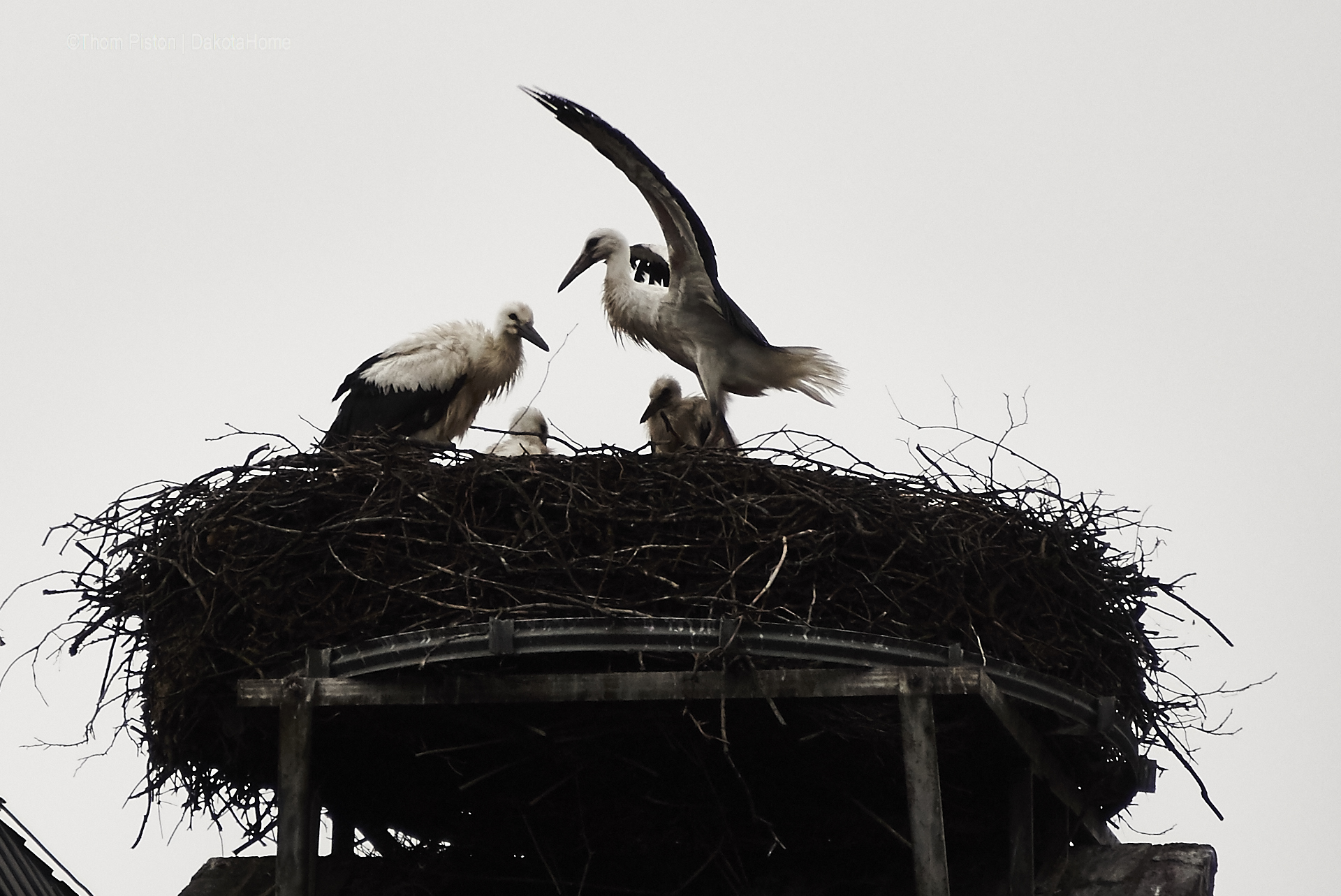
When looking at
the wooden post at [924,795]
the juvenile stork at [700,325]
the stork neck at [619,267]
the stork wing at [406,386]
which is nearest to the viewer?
the wooden post at [924,795]

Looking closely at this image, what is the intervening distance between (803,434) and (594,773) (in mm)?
1306

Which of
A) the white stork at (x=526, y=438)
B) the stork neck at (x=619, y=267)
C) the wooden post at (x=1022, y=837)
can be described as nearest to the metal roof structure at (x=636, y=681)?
the wooden post at (x=1022, y=837)

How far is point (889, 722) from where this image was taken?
590 centimetres

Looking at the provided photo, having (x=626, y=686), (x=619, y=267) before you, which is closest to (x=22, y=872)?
(x=626, y=686)

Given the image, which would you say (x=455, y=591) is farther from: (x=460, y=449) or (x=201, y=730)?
(x=201, y=730)

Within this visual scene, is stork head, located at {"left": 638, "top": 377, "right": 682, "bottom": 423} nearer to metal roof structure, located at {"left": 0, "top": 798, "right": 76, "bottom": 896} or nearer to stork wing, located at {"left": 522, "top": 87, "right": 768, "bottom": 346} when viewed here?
stork wing, located at {"left": 522, "top": 87, "right": 768, "bottom": 346}

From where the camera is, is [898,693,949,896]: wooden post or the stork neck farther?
the stork neck

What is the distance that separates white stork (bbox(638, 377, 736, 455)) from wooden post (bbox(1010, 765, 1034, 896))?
2.80 m

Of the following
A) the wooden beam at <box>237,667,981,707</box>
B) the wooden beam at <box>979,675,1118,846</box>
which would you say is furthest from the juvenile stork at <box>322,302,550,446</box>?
the wooden beam at <box>979,675,1118,846</box>

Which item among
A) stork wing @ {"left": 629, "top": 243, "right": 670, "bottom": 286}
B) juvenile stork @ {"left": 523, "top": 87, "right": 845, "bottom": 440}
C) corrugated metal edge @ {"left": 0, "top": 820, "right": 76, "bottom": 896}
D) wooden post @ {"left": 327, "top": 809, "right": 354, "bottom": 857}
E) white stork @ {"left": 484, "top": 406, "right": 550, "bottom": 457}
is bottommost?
corrugated metal edge @ {"left": 0, "top": 820, "right": 76, "bottom": 896}

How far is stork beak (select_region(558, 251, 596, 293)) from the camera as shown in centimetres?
898

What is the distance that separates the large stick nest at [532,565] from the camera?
5.68 meters

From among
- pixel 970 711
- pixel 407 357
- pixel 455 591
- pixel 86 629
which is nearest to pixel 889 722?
pixel 970 711

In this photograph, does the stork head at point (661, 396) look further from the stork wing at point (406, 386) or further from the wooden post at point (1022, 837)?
the wooden post at point (1022, 837)
